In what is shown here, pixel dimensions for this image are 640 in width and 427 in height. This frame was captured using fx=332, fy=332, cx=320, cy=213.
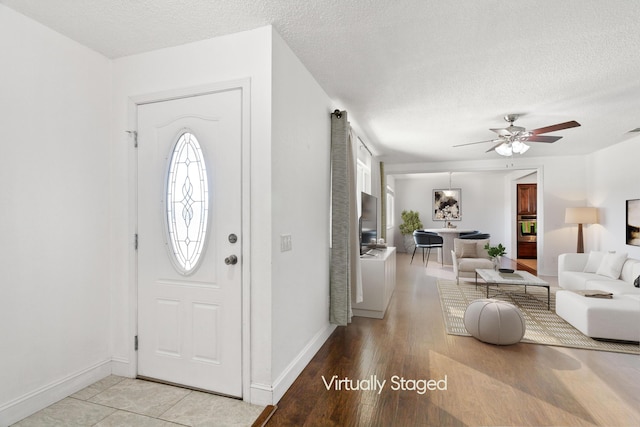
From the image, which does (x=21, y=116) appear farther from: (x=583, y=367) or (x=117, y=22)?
(x=583, y=367)

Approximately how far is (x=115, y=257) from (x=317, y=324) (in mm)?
1762

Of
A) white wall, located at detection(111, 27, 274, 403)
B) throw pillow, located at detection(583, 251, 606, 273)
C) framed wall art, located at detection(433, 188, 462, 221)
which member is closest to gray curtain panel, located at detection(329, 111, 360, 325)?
white wall, located at detection(111, 27, 274, 403)

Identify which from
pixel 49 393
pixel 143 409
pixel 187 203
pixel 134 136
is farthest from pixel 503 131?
pixel 49 393

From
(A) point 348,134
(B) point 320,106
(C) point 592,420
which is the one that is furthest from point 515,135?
(C) point 592,420

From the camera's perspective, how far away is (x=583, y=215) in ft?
19.7

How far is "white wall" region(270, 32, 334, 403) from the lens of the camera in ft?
7.32

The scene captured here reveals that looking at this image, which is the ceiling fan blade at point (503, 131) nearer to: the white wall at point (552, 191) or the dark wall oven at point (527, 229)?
the white wall at point (552, 191)

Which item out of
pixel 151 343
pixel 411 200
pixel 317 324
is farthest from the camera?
pixel 411 200

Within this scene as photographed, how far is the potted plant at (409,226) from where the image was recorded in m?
10.4

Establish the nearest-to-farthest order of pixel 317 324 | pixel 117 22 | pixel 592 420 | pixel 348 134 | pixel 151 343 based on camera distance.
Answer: pixel 592 420
pixel 117 22
pixel 151 343
pixel 317 324
pixel 348 134

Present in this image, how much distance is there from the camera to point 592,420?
77.3 inches

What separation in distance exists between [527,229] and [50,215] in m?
10.3

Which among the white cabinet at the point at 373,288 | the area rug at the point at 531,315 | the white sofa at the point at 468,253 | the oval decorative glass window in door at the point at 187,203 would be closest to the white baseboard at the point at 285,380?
the oval decorative glass window in door at the point at 187,203

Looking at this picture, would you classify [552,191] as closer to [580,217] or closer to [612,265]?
[580,217]
